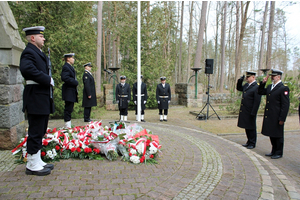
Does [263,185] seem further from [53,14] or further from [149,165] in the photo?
[53,14]

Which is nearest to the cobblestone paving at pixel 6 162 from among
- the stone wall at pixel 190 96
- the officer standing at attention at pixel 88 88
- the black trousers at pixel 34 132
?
the black trousers at pixel 34 132

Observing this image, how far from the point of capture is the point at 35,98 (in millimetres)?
3016

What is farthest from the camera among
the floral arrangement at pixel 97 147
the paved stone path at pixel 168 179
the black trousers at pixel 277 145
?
the black trousers at pixel 277 145

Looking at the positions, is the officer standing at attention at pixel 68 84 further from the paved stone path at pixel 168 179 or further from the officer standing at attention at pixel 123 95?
the officer standing at attention at pixel 123 95

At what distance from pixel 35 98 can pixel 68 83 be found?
2293mm

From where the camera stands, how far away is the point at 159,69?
42.4 ft

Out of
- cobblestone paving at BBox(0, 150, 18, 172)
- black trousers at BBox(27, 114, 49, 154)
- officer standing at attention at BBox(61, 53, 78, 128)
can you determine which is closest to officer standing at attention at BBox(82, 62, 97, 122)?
officer standing at attention at BBox(61, 53, 78, 128)

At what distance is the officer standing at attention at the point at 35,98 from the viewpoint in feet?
9.65

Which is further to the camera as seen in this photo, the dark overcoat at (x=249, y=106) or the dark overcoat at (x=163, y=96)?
the dark overcoat at (x=163, y=96)

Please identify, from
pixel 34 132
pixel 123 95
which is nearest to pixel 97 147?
pixel 34 132

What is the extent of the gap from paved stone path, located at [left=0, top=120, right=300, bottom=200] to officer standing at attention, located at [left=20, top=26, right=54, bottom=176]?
9.3 inches

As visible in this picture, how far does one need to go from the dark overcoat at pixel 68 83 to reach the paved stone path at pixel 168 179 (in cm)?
188

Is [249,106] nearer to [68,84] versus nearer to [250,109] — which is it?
[250,109]

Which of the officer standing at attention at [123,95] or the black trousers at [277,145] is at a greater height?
the officer standing at attention at [123,95]
